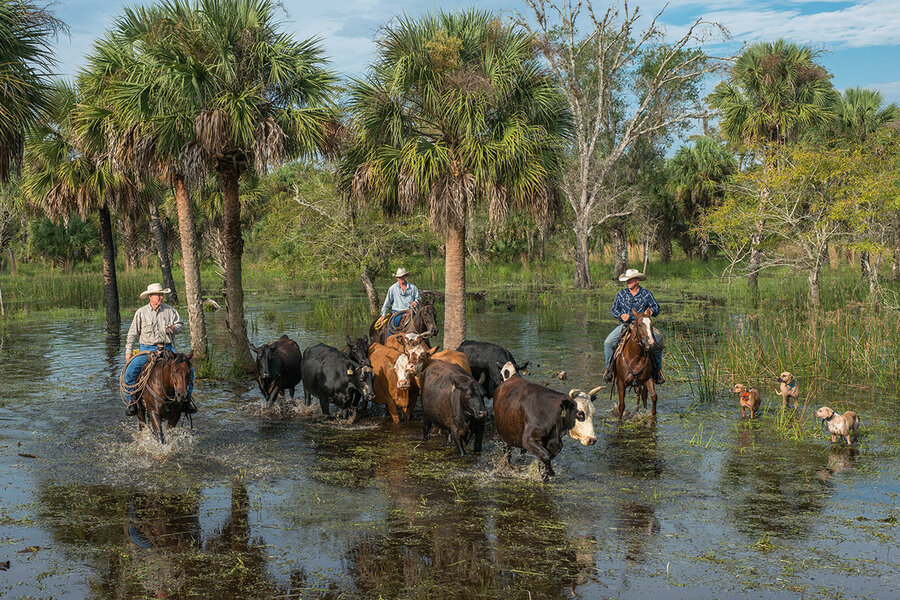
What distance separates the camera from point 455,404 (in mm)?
10180

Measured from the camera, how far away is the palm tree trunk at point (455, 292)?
1745cm

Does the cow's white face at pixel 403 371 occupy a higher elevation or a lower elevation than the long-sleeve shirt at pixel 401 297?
lower

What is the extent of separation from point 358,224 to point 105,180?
8559 mm

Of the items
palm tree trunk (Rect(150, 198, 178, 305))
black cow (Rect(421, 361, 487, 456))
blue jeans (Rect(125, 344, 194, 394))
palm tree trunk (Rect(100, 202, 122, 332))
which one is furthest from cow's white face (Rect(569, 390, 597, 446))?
palm tree trunk (Rect(150, 198, 178, 305))

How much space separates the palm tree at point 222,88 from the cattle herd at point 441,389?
4.05 metres

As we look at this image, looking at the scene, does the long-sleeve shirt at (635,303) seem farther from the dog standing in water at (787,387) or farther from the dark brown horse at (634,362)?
the dog standing in water at (787,387)

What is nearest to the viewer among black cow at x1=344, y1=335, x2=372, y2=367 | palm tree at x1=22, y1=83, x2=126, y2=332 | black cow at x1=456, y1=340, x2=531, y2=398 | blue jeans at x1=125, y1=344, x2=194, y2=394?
blue jeans at x1=125, y1=344, x2=194, y2=394

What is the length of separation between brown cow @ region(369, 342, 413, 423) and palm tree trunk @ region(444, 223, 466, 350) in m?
4.72

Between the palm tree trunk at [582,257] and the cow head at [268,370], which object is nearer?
the cow head at [268,370]

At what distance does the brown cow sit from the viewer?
464 inches

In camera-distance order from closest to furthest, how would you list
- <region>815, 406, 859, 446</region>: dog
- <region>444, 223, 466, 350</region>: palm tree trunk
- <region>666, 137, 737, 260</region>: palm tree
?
<region>815, 406, 859, 446</region>: dog < <region>444, 223, 466, 350</region>: palm tree trunk < <region>666, 137, 737, 260</region>: palm tree

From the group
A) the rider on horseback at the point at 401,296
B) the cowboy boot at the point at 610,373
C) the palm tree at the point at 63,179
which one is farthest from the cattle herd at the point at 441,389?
the palm tree at the point at 63,179

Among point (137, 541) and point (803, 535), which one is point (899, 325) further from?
point (137, 541)

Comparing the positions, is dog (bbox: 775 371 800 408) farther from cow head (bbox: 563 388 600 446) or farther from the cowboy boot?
cow head (bbox: 563 388 600 446)
